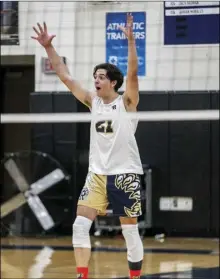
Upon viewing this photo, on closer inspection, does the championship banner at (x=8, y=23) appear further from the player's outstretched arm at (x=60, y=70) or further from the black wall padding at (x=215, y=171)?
the player's outstretched arm at (x=60, y=70)

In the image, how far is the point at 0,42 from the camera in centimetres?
1075

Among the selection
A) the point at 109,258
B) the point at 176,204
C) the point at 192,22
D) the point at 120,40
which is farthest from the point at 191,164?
the point at 192,22

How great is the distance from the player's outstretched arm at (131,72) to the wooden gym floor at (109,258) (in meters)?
2.58

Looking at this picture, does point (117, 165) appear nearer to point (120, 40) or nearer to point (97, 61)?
point (120, 40)

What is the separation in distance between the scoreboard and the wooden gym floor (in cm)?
242

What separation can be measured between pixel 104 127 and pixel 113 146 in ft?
0.53

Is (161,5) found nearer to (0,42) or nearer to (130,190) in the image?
(130,190)

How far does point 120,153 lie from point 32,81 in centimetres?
763

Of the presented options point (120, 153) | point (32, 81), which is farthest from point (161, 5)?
point (32, 81)

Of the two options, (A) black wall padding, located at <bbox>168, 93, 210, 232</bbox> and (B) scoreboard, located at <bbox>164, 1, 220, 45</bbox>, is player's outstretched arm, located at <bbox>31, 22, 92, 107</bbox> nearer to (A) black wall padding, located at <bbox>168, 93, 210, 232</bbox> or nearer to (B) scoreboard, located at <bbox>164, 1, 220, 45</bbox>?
(B) scoreboard, located at <bbox>164, 1, 220, 45</bbox>

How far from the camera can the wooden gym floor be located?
7.77 meters

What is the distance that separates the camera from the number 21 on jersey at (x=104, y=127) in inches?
213

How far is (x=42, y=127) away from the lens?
11.6m

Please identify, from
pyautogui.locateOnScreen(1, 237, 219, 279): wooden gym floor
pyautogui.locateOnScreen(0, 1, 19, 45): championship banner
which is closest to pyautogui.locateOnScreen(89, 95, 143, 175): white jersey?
pyautogui.locateOnScreen(1, 237, 219, 279): wooden gym floor
